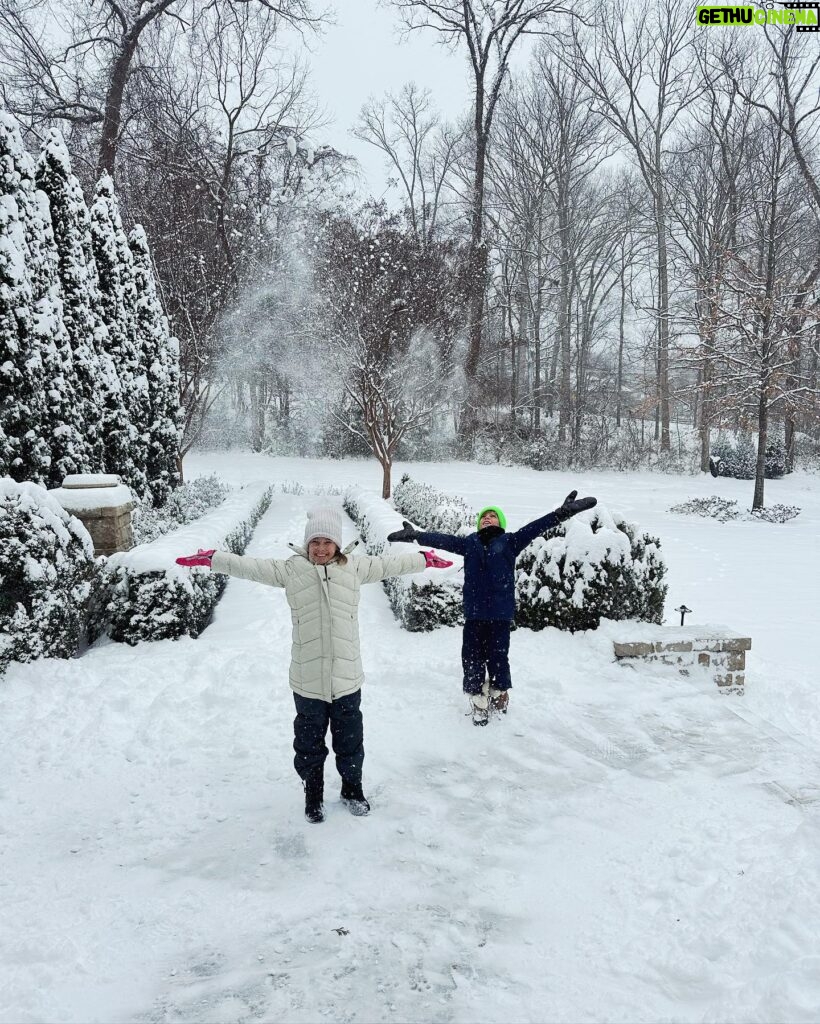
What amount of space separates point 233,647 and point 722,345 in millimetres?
15630

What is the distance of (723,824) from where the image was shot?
3150 millimetres

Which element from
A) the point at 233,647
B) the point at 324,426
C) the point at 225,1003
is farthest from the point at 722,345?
the point at 225,1003

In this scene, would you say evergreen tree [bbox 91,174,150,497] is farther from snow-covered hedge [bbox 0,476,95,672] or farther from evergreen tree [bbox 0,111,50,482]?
snow-covered hedge [bbox 0,476,95,672]

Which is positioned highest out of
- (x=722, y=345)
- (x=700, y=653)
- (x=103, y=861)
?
(x=722, y=345)

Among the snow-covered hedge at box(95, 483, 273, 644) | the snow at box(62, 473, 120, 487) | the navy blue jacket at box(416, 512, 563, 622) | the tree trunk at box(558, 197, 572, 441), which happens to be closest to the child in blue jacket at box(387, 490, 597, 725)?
the navy blue jacket at box(416, 512, 563, 622)

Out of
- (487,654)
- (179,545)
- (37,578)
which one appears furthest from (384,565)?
(179,545)

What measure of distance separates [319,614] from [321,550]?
0.32 meters

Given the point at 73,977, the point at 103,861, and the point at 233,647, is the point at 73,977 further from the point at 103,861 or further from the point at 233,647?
the point at 233,647

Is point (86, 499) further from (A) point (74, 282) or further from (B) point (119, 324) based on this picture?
(B) point (119, 324)

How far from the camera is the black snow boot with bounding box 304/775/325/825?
3.25 meters

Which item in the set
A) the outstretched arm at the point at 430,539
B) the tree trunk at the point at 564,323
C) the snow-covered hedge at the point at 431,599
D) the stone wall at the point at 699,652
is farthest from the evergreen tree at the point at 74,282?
the tree trunk at the point at 564,323

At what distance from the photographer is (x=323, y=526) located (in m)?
3.29

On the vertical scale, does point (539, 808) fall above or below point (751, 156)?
below

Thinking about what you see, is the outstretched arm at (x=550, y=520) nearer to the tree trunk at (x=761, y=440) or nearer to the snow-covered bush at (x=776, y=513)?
the snow-covered bush at (x=776, y=513)
